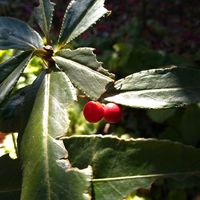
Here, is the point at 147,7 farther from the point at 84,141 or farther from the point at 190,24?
the point at 84,141

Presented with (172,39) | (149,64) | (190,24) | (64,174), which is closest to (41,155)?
(64,174)

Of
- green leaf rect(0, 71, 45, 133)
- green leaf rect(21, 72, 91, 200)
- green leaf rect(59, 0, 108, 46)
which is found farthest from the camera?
green leaf rect(59, 0, 108, 46)

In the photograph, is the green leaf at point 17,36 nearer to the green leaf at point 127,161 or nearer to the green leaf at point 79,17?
the green leaf at point 79,17

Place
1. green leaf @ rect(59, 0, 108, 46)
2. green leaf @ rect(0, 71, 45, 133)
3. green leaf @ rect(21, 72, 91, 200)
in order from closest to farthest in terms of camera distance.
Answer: green leaf @ rect(21, 72, 91, 200)
green leaf @ rect(0, 71, 45, 133)
green leaf @ rect(59, 0, 108, 46)

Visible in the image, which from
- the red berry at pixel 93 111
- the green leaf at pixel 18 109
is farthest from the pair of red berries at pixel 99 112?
the green leaf at pixel 18 109

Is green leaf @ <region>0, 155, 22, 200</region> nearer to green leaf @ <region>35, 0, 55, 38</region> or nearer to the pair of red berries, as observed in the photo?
the pair of red berries

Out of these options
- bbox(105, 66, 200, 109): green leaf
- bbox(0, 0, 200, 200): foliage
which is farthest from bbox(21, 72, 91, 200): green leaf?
bbox(105, 66, 200, 109): green leaf

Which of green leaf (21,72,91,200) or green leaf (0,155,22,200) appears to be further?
green leaf (0,155,22,200)
